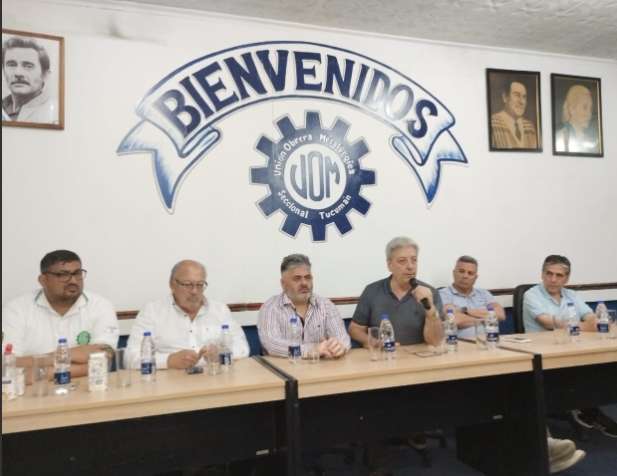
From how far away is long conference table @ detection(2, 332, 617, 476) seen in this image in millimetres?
1828

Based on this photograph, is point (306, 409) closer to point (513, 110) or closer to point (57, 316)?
point (57, 316)

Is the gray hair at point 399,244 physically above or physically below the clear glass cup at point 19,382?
above

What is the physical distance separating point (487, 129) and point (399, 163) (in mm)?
862

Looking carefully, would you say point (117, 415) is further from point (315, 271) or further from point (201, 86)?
point (201, 86)

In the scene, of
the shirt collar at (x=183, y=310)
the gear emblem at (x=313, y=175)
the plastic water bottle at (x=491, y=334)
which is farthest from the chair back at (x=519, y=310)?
the shirt collar at (x=183, y=310)

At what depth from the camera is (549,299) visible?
3.51 metres

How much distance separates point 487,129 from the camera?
4.16 m

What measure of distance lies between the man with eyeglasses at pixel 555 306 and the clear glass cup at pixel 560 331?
17 cm

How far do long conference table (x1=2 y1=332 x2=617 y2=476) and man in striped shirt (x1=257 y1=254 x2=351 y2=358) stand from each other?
0.95 ft

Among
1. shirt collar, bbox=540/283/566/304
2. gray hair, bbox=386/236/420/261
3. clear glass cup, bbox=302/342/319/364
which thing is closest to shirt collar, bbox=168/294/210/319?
clear glass cup, bbox=302/342/319/364

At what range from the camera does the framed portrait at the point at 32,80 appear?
10.0 feet

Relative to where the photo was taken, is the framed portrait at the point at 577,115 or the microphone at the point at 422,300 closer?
the microphone at the point at 422,300

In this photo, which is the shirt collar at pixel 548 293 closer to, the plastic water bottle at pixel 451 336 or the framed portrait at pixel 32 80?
the plastic water bottle at pixel 451 336

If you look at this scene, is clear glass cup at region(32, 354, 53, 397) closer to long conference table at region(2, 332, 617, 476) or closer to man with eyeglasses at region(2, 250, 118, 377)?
long conference table at region(2, 332, 617, 476)
